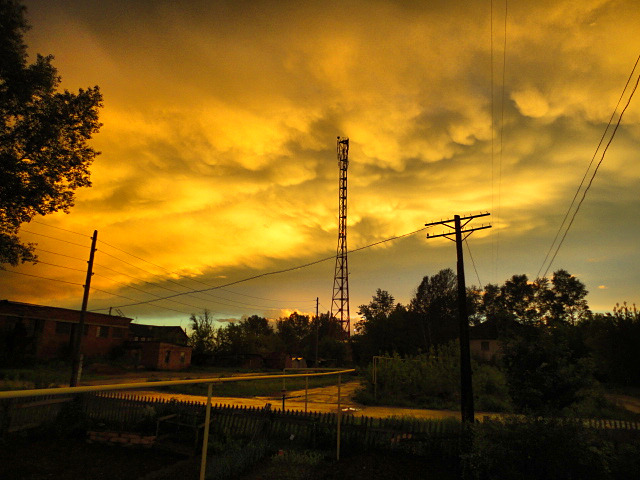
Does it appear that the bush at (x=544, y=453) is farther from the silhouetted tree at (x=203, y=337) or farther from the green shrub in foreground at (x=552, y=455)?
the silhouetted tree at (x=203, y=337)

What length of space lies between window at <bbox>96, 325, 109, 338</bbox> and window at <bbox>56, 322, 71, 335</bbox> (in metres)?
3.59

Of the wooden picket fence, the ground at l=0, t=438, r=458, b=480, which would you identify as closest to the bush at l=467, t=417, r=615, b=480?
the ground at l=0, t=438, r=458, b=480

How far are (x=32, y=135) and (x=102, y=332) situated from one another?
37.9 metres

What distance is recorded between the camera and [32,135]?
61.8 feet

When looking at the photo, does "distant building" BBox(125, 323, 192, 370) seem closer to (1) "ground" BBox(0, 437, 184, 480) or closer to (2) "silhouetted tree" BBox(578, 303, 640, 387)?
(1) "ground" BBox(0, 437, 184, 480)

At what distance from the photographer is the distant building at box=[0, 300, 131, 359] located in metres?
38.0

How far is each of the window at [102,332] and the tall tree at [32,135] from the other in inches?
1290

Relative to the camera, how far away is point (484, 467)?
7.21 meters

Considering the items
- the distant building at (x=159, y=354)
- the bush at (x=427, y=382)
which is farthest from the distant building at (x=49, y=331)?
A: the bush at (x=427, y=382)

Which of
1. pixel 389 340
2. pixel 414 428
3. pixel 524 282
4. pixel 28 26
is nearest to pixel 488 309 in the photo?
pixel 524 282

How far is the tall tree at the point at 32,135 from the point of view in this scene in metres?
17.9

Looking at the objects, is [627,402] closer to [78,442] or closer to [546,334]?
[546,334]

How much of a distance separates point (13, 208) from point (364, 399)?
23.0 metres

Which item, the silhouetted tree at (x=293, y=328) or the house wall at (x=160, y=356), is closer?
the house wall at (x=160, y=356)
